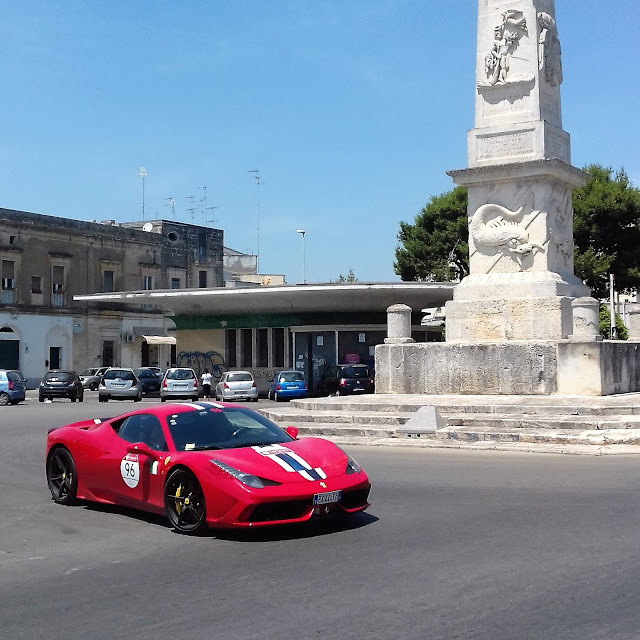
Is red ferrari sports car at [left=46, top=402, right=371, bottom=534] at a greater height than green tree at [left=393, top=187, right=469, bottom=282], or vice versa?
green tree at [left=393, top=187, right=469, bottom=282]

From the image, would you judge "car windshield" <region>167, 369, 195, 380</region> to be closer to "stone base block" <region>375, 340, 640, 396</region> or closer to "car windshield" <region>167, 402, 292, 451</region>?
"stone base block" <region>375, 340, 640, 396</region>

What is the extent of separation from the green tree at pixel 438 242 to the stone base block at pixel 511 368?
32965 millimetres

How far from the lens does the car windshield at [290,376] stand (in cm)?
3659

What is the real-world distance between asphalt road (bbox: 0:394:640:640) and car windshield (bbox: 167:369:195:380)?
2758 cm

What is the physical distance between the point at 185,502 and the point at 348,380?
88.0ft

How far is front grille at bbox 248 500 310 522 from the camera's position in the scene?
26.0 feet

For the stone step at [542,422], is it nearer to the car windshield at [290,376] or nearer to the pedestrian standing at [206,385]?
Result: the car windshield at [290,376]

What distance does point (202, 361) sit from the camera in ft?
146

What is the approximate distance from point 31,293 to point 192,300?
18315 millimetres

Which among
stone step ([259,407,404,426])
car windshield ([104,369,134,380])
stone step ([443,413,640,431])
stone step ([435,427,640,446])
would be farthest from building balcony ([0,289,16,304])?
stone step ([435,427,640,446])

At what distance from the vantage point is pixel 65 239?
2277 inches

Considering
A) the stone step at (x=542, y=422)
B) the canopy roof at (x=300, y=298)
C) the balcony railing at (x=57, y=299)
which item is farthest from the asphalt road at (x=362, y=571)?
the balcony railing at (x=57, y=299)

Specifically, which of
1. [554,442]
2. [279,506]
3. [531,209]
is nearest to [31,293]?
[531,209]

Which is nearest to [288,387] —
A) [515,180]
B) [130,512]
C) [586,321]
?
[515,180]
